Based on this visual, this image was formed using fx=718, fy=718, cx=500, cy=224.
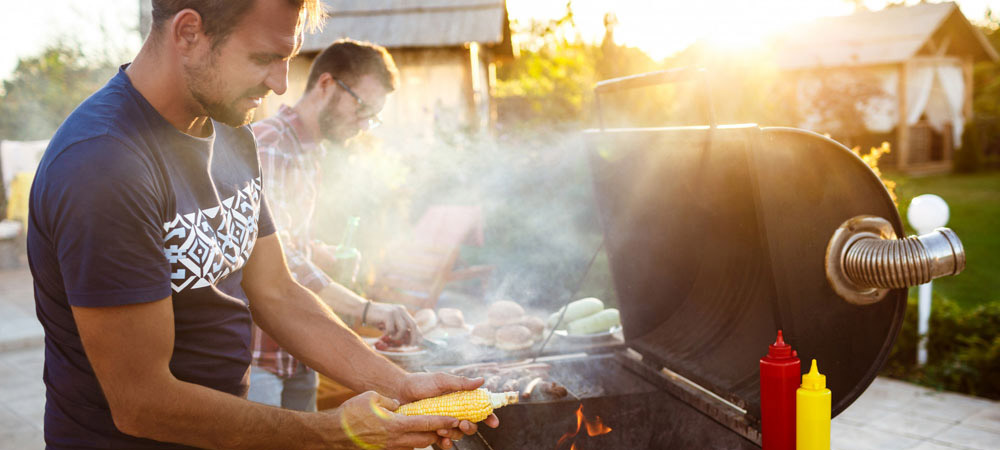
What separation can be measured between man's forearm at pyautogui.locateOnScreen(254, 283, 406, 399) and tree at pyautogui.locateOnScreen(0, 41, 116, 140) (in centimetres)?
1624

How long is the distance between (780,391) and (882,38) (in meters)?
24.6

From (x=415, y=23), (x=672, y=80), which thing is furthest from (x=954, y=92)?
(x=672, y=80)

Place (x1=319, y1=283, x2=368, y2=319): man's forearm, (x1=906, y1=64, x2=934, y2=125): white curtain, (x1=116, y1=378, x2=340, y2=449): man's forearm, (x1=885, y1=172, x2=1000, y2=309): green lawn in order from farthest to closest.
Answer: (x1=906, y1=64, x2=934, y2=125): white curtain → (x1=885, y1=172, x2=1000, y2=309): green lawn → (x1=319, y1=283, x2=368, y2=319): man's forearm → (x1=116, y1=378, x2=340, y2=449): man's forearm

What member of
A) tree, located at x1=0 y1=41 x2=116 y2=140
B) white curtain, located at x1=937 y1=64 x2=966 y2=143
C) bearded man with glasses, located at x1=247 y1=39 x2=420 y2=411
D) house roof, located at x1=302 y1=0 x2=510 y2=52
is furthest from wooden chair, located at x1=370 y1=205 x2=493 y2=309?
white curtain, located at x1=937 y1=64 x2=966 y2=143

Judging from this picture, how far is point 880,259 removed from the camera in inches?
74.0

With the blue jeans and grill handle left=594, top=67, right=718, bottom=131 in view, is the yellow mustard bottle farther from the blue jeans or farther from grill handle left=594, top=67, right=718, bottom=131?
the blue jeans

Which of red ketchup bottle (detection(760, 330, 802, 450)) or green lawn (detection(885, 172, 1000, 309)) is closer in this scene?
red ketchup bottle (detection(760, 330, 802, 450))

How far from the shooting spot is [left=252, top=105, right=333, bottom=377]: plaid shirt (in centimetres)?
315

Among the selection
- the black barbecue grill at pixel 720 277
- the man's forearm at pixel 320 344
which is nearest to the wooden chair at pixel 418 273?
the black barbecue grill at pixel 720 277

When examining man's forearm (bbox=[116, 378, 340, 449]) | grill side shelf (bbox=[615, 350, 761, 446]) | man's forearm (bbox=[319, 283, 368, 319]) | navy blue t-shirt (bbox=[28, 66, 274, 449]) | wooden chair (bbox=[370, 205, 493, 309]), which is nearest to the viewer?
navy blue t-shirt (bbox=[28, 66, 274, 449])

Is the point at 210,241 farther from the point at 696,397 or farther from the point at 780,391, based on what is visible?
the point at 696,397

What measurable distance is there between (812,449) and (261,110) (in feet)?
35.5

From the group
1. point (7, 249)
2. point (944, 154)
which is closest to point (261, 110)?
point (7, 249)

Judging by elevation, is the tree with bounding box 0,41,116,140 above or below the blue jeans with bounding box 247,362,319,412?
above
